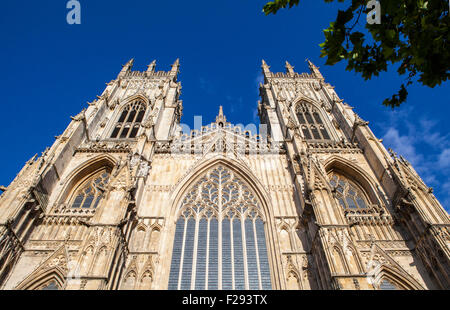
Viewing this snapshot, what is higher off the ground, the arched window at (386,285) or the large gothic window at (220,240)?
the large gothic window at (220,240)

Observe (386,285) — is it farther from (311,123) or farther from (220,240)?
(311,123)

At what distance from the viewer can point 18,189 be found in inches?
482

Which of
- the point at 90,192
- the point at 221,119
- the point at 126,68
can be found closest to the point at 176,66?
the point at 126,68

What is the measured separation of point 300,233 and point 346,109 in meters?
13.3

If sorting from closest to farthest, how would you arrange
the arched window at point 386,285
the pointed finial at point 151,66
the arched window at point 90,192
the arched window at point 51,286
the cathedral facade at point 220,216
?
the cathedral facade at point 220,216 → the arched window at point 51,286 → the arched window at point 386,285 → the arched window at point 90,192 → the pointed finial at point 151,66

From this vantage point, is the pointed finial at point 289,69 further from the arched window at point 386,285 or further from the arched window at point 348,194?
the arched window at point 386,285

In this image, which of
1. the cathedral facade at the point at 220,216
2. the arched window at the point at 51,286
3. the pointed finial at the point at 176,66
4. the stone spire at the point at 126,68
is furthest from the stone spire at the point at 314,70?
the arched window at the point at 51,286

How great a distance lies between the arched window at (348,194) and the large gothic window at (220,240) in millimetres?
4833

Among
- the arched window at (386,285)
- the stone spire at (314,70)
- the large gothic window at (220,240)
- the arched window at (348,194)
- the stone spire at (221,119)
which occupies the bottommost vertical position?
the arched window at (386,285)

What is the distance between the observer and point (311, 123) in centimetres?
2306

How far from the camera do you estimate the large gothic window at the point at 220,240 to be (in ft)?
38.3

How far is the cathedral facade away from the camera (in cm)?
1056

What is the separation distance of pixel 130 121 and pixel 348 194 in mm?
17282
